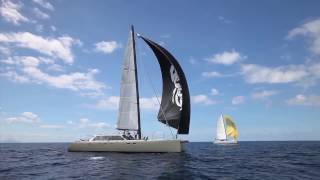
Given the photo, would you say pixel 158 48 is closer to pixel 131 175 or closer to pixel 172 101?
pixel 172 101

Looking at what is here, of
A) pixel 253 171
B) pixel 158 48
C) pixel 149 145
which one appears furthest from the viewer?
pixel 158 48

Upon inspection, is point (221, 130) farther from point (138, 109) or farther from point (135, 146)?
point (135, 146)

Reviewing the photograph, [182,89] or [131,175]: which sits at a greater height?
[182,89]

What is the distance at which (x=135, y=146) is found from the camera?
3328 centimetres

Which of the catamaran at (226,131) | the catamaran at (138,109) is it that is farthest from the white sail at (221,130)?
the catamaran at (138,109)

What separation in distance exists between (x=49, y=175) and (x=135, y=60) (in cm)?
1829

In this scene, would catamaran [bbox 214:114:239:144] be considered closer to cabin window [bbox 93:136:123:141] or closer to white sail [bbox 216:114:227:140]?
white sail [bbox 216:114:227:140]

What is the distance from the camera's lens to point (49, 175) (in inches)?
839

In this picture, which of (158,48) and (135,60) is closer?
(158,48)

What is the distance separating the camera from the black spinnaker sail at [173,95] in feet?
110

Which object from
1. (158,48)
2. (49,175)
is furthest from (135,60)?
(49,175)

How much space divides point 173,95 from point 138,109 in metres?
4.22

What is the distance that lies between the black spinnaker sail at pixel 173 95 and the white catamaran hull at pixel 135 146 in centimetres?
177

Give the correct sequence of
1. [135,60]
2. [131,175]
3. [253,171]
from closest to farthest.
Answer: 1. [131,175]
2. [253,171]
3. [135,60]
